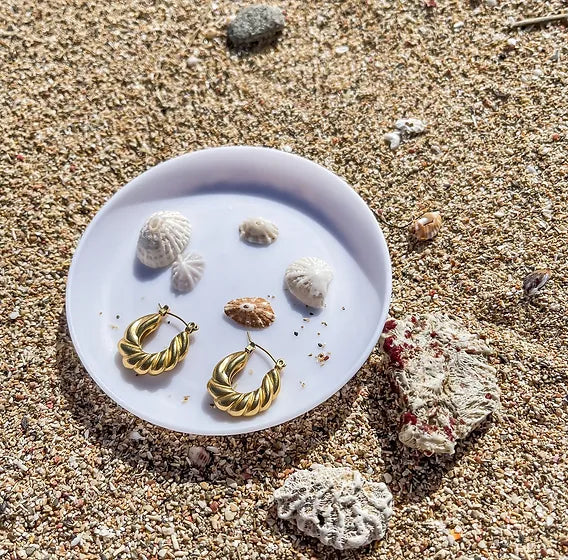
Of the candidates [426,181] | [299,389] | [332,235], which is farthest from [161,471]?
[426,181]

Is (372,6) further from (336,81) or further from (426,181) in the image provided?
(426,181)

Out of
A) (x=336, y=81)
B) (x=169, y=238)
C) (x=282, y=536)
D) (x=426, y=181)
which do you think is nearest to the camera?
(x=282, y=536)

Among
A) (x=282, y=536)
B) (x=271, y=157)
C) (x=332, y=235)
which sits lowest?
(x=282, y=536)

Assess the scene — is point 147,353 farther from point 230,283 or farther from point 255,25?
point 255,25

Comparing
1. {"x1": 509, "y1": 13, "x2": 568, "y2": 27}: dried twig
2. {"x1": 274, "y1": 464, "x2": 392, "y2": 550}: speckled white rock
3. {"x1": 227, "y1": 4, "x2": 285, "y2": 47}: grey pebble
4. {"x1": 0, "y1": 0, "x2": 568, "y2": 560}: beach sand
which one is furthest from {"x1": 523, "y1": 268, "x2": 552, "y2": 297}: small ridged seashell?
{"x1": 227, "y1": 4, "x2": 285, "y2": 47}: grey pebble

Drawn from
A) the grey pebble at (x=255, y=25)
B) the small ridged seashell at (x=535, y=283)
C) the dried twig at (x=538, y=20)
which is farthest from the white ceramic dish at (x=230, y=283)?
the dried twig at (x=538, y=20)

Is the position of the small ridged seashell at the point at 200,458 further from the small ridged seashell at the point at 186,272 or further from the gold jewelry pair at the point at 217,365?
the small ridged seashell at the point at 186,272

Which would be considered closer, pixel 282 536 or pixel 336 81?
pixel 282 536

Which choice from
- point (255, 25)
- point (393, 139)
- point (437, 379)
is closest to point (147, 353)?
point (437, 379)
